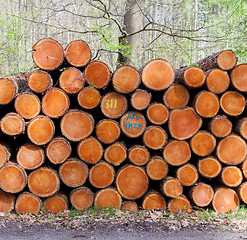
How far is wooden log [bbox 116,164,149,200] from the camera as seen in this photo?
4.03 meters

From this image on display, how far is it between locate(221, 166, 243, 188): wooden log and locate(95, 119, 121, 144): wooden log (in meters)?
1.72

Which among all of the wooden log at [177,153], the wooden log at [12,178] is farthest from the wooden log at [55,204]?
the wooden log at [177,153]

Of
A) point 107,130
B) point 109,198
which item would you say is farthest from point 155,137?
point 109,198

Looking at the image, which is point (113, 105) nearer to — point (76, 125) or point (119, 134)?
point (119, 134)

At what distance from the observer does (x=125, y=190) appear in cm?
407

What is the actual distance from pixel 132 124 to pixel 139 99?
1.23 ft

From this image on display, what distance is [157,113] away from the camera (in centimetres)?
396

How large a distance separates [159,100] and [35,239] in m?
2.52

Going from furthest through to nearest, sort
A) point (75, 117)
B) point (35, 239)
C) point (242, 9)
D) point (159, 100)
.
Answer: point (242, 9) → point (159, 100) → point (75, 117) → point (35, 239)

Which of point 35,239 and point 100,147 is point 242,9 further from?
point 35,239

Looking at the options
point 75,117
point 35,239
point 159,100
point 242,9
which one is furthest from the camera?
point 242,9

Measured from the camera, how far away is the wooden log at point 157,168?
13.3 ft

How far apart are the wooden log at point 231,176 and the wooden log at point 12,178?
2925 millimetres

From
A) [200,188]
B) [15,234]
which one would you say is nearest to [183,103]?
[200,188]
